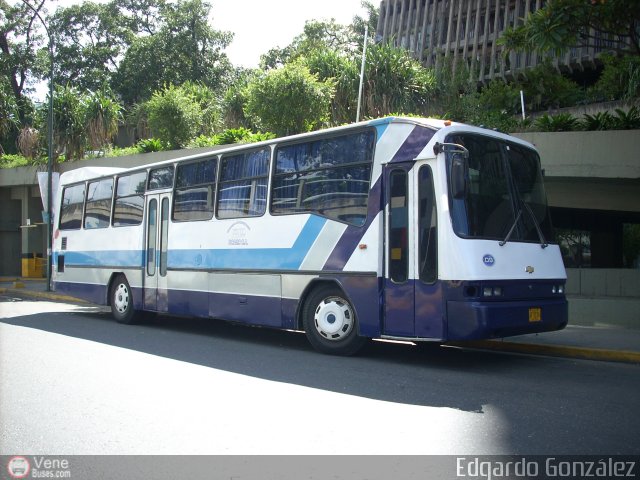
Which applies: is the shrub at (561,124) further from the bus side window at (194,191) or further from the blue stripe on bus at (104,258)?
the blue stripe on bus at (104,258)

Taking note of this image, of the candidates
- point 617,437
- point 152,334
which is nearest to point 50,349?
point 152,334

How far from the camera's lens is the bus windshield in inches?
318

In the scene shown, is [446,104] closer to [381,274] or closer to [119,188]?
[119,188]

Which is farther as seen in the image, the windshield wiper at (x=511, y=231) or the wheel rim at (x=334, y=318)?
the wheel rim at (x=334, y=318)

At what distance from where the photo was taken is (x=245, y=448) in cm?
505

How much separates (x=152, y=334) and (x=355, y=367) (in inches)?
197

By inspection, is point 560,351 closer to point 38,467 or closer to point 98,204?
point 38,467

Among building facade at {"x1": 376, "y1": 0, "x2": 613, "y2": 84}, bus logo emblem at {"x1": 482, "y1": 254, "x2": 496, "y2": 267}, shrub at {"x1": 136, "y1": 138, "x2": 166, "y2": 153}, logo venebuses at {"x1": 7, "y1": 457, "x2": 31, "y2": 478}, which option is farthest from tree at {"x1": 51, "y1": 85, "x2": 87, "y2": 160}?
logo venebuses at {"x1": 7, "y1": 457, "x2": 31, "y2": 478}

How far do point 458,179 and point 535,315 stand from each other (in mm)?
2074

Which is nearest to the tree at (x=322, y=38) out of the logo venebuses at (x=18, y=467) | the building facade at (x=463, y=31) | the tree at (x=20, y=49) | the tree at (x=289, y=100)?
the building facade at (x=463, y=31)

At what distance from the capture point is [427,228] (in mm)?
8180

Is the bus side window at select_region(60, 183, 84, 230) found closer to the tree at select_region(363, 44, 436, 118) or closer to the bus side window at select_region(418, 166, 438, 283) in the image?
the bus side window at select_region(418, 166, 438, 283)

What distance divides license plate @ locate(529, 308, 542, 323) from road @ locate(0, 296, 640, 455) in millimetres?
659

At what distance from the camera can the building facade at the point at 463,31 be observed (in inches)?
1825
